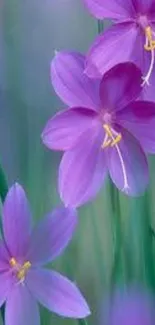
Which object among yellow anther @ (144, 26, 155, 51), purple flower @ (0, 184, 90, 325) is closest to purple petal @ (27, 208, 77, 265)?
purple flower @ (0, 184, 90, 325)

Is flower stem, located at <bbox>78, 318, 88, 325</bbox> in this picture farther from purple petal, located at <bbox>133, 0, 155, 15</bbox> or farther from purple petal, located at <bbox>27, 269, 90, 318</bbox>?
purple petal, located at <bbox>133, 0, 155, 15</bbox>

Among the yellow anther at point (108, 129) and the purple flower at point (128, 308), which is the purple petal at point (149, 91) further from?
the purple flower at point (128, 308)

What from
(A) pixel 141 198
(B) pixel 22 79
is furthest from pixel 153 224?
(B) pixel 22 79

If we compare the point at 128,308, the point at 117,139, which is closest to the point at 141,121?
the point at 117,139

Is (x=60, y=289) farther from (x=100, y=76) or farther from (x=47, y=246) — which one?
(x=100, y=76)


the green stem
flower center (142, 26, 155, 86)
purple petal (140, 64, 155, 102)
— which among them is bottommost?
the green stem

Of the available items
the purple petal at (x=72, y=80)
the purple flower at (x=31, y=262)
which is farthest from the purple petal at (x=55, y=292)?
the purple petal at (x=72, y=80)
